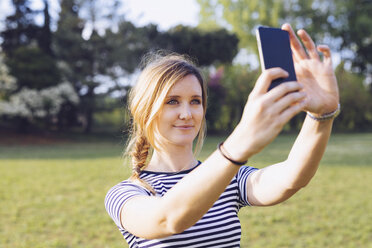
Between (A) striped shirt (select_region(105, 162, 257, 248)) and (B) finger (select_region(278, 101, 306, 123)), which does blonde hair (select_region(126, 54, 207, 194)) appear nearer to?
(A) striped shirt (select_region(105, 162, 257, 248))

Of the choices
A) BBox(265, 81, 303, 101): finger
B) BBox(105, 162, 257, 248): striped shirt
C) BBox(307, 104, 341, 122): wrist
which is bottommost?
BBox(105, 162, 257, 248): striped shirt

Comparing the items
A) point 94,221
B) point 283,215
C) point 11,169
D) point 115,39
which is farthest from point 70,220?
point 115,39

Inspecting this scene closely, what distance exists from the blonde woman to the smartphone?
2.5 inches

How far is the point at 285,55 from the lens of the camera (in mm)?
1141

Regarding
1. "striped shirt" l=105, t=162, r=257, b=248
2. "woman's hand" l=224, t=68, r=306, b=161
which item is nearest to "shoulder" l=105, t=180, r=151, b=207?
"striped shirt" l=105, t=162, r=257, b=248

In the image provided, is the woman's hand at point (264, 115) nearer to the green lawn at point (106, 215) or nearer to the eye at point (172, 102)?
the eye at point (172, 102)

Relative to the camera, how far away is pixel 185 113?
170 centimetres

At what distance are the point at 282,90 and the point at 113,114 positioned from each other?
34789 millimetres

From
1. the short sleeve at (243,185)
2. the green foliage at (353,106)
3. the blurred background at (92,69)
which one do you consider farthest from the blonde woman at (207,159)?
the green foliage at (353,106)

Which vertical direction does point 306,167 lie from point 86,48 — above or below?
above

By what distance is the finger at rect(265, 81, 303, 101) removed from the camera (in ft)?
3.20

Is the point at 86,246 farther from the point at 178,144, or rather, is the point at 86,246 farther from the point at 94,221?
the point at 178,144

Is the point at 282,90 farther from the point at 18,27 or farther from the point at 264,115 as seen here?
the point at 18,27

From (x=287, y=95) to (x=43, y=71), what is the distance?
25.9 metres
